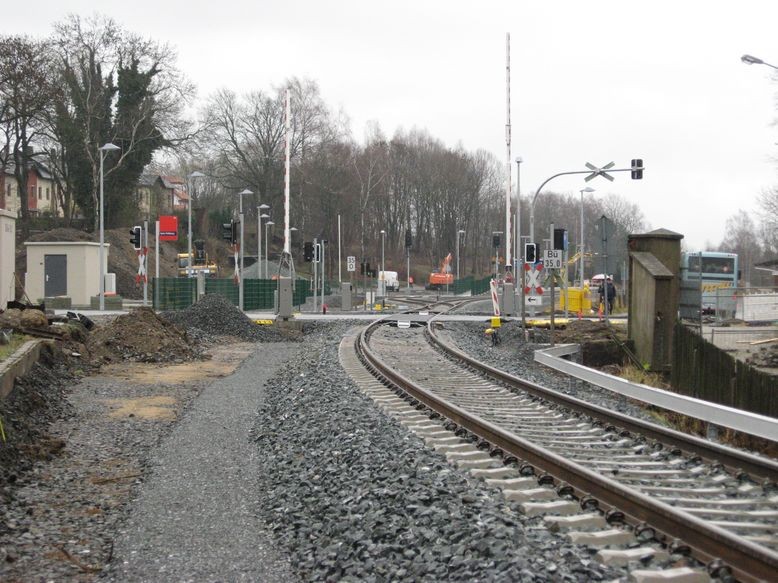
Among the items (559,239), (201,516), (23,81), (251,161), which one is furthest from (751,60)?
(251,161)

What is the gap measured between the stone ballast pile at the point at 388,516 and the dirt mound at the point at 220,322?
18.2m

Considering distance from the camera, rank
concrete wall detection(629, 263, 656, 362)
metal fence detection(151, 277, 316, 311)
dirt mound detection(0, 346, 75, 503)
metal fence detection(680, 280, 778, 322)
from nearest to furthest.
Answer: dirt mound detection(0, 346, 75, 503) → concrete wall detection(629, 263, 656, 362) → metal fence detection(680, 280, 778, 322) → metal fence detection(151, 277, 316, 311)

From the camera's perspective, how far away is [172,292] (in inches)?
1636

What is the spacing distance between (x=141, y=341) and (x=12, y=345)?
6.03 meters

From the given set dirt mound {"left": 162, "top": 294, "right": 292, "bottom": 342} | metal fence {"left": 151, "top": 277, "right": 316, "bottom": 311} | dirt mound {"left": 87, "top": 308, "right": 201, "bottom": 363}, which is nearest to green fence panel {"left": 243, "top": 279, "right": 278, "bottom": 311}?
metal fence {"left": 151, "top": 277, "right": 316, "bottom": 311}

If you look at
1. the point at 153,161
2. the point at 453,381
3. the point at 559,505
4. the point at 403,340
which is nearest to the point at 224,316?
the point at 403,340

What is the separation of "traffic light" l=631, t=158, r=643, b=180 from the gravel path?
27.1m

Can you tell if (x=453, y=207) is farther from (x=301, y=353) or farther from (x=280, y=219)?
(x=301, y=353)

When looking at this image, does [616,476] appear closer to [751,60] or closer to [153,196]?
[751,60]

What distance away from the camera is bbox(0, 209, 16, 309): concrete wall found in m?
22.1

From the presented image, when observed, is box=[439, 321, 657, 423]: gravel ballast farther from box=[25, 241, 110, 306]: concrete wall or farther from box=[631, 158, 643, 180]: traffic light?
box=[25, 241, 110, 306]: concrete wall

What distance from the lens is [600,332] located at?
28016mm

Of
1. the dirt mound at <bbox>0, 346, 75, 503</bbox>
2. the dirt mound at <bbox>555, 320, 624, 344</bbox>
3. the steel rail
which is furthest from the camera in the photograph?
the dirt mound at <bbox>555, 320, 624, 344</bbox>

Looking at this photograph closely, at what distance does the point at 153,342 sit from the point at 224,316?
784cm
